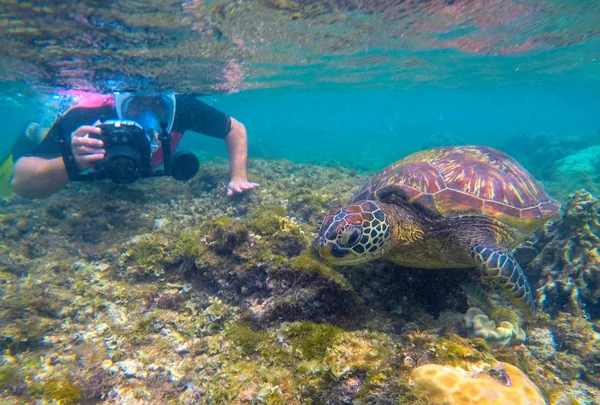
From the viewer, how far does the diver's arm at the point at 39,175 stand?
14.3 feet

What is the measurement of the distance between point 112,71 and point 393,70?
16.3 metres

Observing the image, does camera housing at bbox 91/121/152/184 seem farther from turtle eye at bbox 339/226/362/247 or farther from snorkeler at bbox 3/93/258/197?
turtle eye at bbox 339/226/362/247

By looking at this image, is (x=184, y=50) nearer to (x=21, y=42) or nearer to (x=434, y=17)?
(x=21, y=42)

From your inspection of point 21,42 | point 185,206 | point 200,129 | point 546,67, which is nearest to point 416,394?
point 185,206

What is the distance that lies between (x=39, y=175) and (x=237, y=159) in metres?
3.05

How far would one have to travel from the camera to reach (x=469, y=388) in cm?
162

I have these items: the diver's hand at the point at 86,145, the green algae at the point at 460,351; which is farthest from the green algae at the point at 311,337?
the diver's hand at the point at 86,145

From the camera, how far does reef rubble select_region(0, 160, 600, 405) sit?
6.09 ft

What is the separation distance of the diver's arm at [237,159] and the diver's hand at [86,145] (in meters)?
2.11

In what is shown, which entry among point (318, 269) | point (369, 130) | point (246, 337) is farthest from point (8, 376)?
point (369, 130)

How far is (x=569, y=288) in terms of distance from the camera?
10.8ft

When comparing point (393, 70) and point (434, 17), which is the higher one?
point (434, 17)

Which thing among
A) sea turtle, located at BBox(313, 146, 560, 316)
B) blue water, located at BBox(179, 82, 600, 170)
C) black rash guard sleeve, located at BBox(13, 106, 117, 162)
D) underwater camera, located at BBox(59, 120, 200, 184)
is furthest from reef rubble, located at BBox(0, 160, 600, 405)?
blue water, located at BBox(179, 82, 600, 170)

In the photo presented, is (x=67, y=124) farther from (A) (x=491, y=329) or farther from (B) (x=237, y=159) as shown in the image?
(A) (x=491, y=329)
